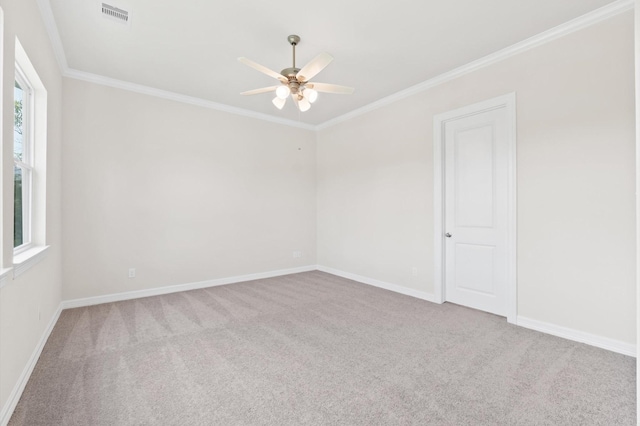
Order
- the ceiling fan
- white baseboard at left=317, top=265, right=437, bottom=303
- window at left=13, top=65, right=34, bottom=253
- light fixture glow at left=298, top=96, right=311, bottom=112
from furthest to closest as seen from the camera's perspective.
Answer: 1. white baseboard at left=317, top=265, right=437, bottom=303
2. light fixture glow at left=298, top=96, right=311, bottom=112
3. the ceiling fan
4. window at left=13, top=65, right=34, bottom=253

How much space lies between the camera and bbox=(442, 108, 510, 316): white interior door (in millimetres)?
3307

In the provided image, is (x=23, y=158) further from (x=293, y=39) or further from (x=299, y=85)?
(x=293, y=39)

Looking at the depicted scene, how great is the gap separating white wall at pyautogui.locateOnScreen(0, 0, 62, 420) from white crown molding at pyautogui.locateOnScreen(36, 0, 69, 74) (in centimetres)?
8

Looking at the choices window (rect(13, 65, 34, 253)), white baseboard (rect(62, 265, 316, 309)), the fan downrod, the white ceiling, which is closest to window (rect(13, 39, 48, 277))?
window (rect(13, 65, 34, 253))

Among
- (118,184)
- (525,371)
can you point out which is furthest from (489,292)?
(118,184)

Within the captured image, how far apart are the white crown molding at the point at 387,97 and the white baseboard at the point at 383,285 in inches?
107

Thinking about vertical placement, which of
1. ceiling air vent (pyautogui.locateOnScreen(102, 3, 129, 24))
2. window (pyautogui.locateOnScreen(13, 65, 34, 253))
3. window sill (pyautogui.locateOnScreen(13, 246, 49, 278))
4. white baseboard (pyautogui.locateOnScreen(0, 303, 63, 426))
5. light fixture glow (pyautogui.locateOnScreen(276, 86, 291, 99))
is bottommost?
white baseboard (pyautogui.locateOnScreen(0, 303, 63, 426))

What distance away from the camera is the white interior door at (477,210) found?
331cm

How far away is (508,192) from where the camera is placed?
3.19 meters

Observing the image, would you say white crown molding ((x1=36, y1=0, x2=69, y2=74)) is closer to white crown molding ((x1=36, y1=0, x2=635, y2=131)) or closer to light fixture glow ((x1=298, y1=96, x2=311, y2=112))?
white crown molding ((x1=36, y1=0, x2=635, y2=131))

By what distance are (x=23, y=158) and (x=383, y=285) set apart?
4.38 metres

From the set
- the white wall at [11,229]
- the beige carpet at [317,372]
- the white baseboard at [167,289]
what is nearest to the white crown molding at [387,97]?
the white wall at [11,229]

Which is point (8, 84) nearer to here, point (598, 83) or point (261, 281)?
point (261, 281)

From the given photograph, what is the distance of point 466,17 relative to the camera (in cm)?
264
